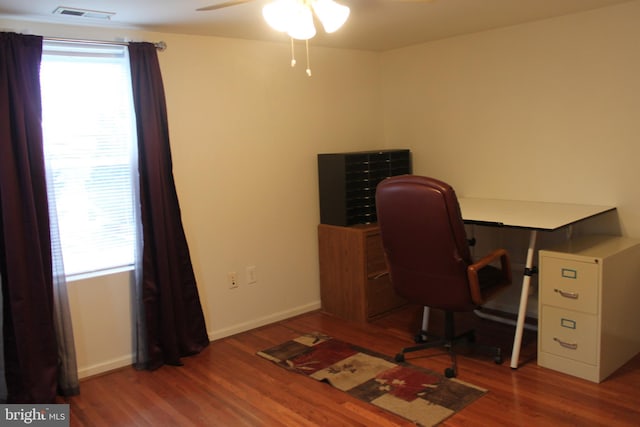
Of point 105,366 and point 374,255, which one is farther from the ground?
point 374,255

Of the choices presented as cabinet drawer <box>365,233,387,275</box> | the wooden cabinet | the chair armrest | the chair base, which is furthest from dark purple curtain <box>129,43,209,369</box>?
the chair armrest

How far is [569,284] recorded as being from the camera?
9.53 feet

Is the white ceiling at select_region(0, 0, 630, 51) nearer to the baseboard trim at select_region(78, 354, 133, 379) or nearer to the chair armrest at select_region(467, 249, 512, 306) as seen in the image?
the chair armrest at select_region(467, 249, 512, 306)

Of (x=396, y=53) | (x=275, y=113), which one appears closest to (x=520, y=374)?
(x=275, y=113)

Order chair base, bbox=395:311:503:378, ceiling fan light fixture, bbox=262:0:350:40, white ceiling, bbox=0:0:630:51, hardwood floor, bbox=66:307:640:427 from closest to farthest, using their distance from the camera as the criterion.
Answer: ceiling fan light fixture, bbox=262:0:350:40, hardwood floor, bbox=66:307:640:427, white ceiling, bbox=0:0:630:51, chair base, bbox=395:311:503:378

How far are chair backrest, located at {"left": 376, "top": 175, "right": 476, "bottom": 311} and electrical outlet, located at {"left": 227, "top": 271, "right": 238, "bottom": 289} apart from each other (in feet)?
4.04

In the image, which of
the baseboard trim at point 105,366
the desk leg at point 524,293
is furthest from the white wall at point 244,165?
the desk leg at point 524,293

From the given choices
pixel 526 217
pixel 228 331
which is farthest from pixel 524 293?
pixel 228 331

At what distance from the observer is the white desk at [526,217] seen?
295 centimetres

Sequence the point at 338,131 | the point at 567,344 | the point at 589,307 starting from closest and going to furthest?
the point at 589,307 → the point at 567,344 → the point at 338,131

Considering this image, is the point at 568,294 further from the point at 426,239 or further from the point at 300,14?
the point at 300,14

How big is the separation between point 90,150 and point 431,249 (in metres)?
2.02

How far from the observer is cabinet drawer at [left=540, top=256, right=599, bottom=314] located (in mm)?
2814

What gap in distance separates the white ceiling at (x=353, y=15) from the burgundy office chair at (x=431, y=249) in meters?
0.96
